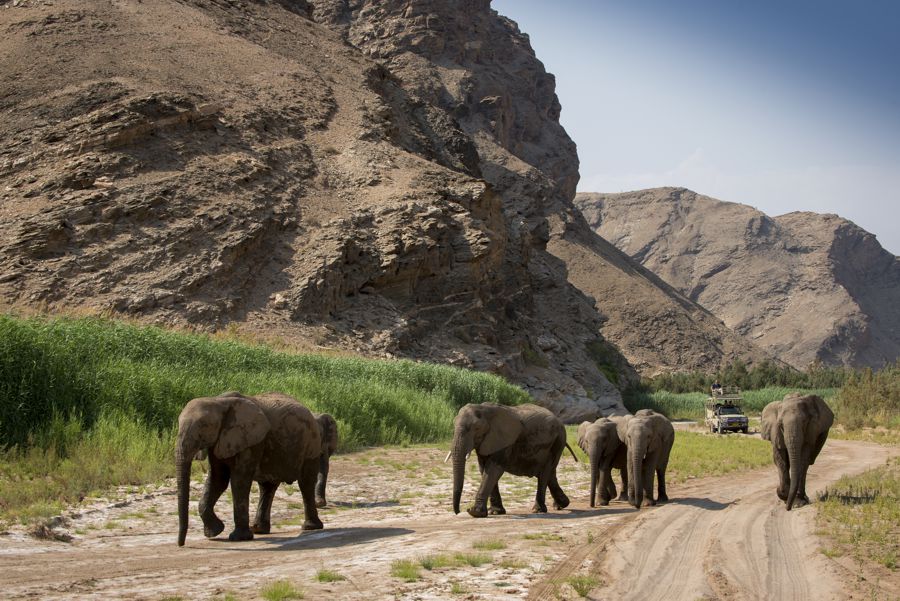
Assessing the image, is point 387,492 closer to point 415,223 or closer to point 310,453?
point 310,453

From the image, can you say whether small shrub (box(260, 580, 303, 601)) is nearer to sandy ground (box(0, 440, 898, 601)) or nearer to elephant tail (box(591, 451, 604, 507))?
sandy ground (box(0, 440, 898, 601))

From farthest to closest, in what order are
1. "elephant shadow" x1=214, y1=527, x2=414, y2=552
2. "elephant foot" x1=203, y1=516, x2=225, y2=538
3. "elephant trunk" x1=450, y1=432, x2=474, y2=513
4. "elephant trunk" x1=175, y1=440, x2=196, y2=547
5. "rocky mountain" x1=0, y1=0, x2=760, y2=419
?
"rocky mountain" x1=0, y1=0, x2=760, y2=419
"elephant trunk" x1=450, y1=432, x2=474, y2=513
"elephant foot" x1=203, y1=516, x2=225, y2=538
"elephant shadow" x1=214, y1=527, x2=414, y2=552
"elephant trunk" x1=175, y1=440, x2=196, y2=547

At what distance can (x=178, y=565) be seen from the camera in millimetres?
8852

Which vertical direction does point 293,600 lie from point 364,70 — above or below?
below

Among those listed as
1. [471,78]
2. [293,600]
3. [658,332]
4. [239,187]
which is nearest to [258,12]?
[239,187]

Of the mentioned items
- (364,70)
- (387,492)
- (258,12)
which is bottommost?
(387,492)

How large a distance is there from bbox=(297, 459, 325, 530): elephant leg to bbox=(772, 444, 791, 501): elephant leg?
24.2ft

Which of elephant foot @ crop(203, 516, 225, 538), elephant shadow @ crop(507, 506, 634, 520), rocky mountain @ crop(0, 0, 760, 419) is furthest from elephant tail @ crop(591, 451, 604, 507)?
rocky mountain @ crop(0, 0, 760, 419)

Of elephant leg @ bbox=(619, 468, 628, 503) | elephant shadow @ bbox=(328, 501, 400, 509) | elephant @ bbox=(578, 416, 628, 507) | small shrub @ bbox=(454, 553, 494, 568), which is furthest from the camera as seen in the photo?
elephant leg @ bbox=(619, 468, 628, 503)

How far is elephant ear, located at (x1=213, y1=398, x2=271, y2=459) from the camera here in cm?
1037

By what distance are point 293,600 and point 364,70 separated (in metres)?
57.6

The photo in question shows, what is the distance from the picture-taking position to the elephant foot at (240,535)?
10.6 metres

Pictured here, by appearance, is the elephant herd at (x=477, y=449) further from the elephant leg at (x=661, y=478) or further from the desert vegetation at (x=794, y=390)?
the desert vegetation at (x=794, y=390)

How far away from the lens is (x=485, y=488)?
12.7 meters
